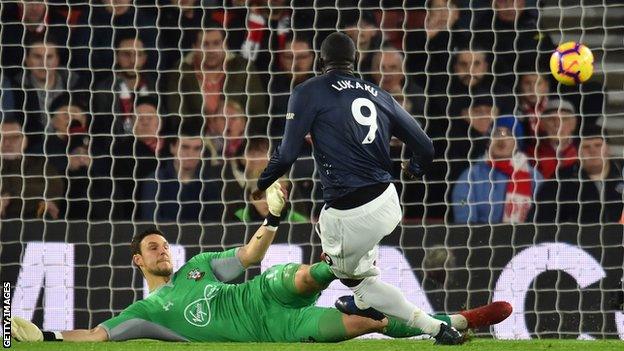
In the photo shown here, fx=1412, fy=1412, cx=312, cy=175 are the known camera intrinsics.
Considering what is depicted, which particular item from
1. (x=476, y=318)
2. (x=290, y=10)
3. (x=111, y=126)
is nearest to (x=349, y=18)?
(x=290, y=10)

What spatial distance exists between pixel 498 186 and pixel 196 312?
2628mm

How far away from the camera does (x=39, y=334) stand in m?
7.26

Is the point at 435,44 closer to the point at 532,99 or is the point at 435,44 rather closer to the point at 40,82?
the point at 532,99

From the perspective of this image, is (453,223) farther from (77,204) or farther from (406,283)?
(77,204)

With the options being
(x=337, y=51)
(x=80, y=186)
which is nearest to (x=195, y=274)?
(x=337, y=51)

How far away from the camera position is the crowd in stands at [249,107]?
9375 millimetres

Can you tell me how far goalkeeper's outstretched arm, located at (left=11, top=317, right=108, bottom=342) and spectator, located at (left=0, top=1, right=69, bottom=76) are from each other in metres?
3.03

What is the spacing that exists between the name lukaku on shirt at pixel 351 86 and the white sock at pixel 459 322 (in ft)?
4.39

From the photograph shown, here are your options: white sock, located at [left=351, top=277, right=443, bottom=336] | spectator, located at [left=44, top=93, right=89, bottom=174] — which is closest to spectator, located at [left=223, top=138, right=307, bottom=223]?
spectator, located at [left=44, top=93, right=89, bottom=174]

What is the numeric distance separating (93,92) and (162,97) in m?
0.49

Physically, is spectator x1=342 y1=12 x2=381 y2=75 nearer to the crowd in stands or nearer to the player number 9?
the crowd in stands

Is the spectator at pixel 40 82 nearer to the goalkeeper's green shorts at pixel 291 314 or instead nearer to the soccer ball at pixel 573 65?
the goalkeeper's green shorts at pixel 291 314

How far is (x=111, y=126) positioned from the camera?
974 centimetres

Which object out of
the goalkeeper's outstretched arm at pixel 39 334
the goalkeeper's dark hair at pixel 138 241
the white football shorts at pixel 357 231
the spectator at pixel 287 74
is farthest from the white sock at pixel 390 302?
the spectator at pixel 287 74
